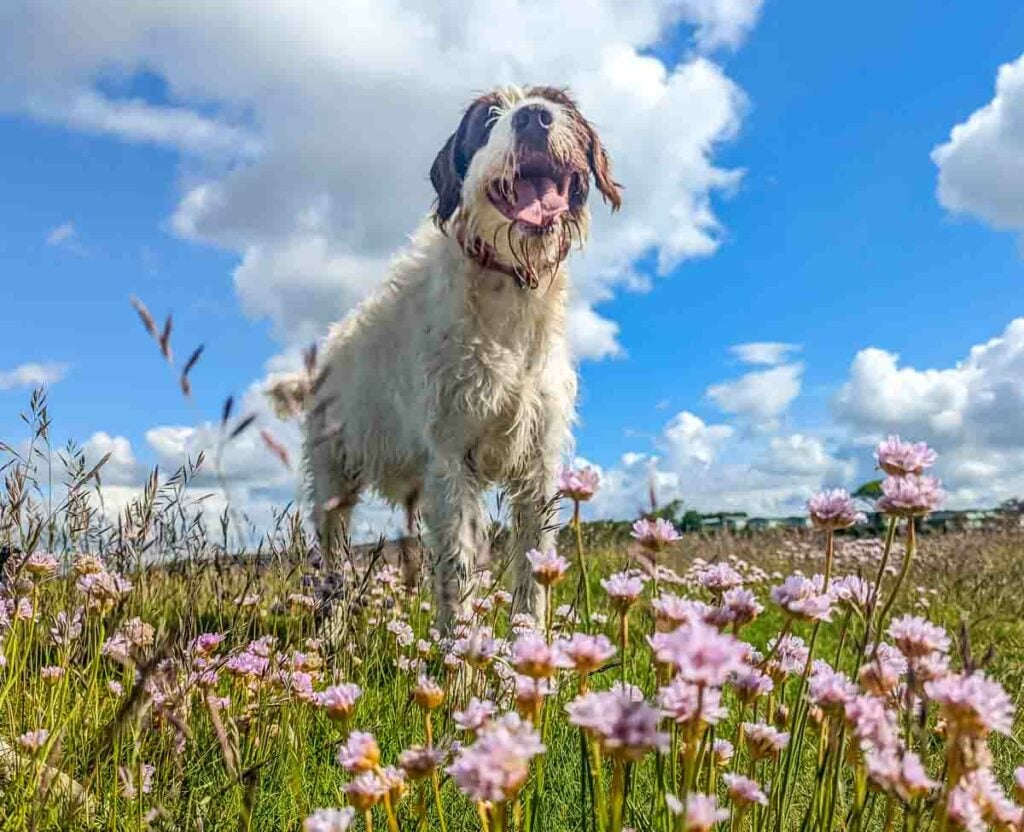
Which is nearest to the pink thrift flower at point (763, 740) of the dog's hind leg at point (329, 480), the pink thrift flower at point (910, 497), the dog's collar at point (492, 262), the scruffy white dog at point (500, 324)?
the pink thrift flower at point (910, 497)

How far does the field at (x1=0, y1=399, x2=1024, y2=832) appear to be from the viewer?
3.43 ft

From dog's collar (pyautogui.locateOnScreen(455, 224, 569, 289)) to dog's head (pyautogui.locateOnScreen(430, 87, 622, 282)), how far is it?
0.6 inches

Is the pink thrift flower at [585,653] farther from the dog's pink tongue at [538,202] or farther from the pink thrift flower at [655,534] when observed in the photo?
the dog's pink tongue at [538,202]

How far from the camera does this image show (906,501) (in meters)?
1.26

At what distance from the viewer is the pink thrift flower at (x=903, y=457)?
138 centimetres

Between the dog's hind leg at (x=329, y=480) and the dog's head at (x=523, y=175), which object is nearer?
the dog's head at (x=523, y=175)

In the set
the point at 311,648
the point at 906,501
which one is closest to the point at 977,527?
the point at 311,648

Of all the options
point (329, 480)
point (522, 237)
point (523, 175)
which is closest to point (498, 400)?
point (522, 237)

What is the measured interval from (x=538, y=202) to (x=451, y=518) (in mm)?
1639

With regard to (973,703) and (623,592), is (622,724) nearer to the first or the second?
(973,703)

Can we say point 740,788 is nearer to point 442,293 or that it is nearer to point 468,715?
point 468,715

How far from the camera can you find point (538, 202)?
4535mm

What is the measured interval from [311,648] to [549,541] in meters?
1.70

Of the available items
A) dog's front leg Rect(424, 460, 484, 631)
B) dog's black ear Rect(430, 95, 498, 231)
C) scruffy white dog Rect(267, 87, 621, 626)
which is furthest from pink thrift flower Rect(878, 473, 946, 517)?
dog's black ear Rect(430, 95, 498, 231)
